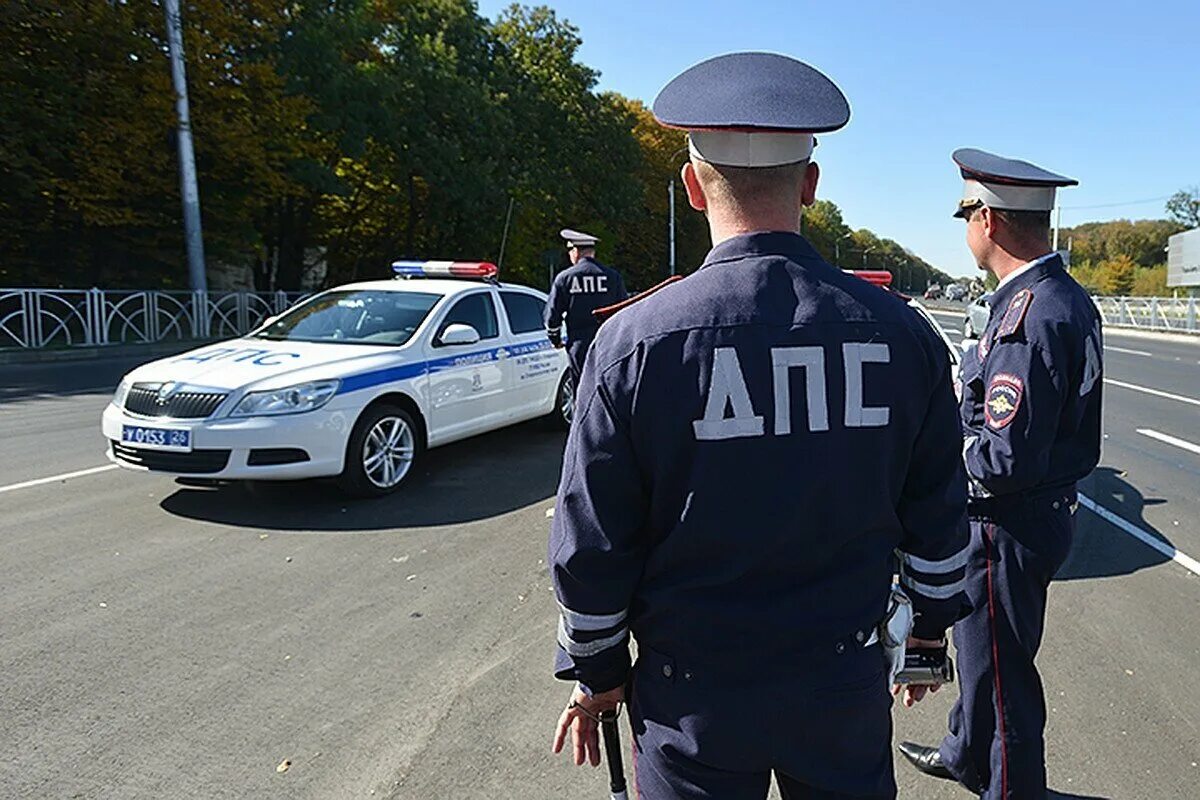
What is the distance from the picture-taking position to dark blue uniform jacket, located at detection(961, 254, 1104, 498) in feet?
7.51

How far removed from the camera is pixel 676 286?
5.16ft

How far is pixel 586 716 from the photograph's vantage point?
1.76 metres

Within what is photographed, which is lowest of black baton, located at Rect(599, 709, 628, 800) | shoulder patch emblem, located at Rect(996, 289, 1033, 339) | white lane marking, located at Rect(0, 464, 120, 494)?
white lane marking, located at Rect(0, 464, 120, 494)

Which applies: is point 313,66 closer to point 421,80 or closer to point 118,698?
point 421,80

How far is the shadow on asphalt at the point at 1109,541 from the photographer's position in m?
4.97

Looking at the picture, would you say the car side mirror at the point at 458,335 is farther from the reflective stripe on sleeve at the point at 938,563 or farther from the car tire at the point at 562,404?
the reflective stripe on sleeve at the point at 938,563

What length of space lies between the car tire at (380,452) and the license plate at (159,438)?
1.01 metres

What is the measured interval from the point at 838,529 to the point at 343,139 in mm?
24605

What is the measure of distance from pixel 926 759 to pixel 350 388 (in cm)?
433

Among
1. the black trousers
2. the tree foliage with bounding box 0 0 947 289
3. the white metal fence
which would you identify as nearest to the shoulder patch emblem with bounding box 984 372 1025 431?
the black trousers

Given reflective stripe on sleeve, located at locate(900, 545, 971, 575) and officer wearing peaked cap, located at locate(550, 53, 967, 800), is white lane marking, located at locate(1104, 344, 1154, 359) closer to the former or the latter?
reflective stripe on sleeve, located at locate(900, 545, 971, 575)

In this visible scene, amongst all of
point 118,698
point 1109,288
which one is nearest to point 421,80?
point 118,698

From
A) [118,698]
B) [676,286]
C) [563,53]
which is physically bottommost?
[118,698]

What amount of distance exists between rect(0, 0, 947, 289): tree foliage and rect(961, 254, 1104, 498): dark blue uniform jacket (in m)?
20.0
